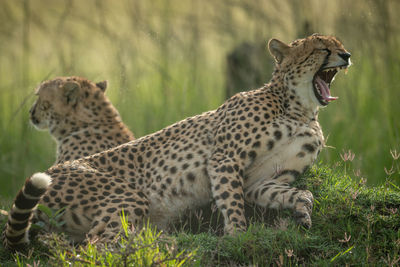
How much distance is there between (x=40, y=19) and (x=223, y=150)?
357cm

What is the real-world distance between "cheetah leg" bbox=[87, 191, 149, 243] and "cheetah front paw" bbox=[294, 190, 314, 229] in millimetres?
999

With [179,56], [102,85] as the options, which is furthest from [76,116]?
[179,56]

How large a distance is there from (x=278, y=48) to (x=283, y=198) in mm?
1168

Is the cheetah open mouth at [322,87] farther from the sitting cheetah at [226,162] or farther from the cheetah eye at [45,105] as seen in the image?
the cheetah eye at [45,105]

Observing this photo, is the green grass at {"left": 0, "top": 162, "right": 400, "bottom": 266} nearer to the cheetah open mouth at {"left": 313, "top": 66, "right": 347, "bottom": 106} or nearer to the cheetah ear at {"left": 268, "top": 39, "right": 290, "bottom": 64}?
the cheetah open mouth at {"left": 313, "top": 66, "right": 347, "bottom": 106}

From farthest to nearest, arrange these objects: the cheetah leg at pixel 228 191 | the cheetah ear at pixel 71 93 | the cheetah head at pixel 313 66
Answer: the cheetah ear at pixel 71 93 < the cheetah head at pixel 313 66 < the cheetah leg at pixel 228 191

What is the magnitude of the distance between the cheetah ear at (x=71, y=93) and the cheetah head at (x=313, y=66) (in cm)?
196

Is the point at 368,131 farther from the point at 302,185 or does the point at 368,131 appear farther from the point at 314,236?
the point at 314,236

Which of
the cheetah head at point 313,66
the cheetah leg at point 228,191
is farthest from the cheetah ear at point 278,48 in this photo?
the cheetah leg at point 228,191

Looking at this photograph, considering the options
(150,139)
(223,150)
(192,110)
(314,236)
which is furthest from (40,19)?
(314,236)

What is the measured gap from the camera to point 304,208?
3.90m

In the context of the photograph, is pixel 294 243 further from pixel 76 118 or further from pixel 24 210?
pixel 76 118

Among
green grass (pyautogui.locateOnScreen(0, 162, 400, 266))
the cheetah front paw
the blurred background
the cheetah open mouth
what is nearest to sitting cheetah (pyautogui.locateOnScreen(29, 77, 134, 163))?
the blurred background

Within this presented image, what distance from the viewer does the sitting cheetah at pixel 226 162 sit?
13.2 ft
